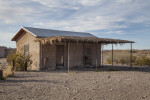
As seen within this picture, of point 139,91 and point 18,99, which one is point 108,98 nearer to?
point 139,91

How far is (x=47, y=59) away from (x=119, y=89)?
8.65 meters

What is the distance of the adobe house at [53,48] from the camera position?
560 inches

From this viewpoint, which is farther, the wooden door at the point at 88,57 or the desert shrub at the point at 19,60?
the wooden door at the point at 88,57

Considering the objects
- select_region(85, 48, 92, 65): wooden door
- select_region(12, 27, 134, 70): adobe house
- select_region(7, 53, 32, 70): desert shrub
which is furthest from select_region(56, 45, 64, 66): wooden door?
select_region(7, 53, 32, 70): desert shrub

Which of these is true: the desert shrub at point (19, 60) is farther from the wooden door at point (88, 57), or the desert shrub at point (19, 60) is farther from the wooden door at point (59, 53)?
the wooden door at point (88, 57)

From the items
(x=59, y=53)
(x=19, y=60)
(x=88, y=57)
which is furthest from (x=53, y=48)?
(x=88, y=57)

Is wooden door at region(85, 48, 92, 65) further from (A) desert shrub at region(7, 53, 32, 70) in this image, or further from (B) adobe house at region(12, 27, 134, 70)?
(A) desert shrub at region(7, 53, 32, 70)

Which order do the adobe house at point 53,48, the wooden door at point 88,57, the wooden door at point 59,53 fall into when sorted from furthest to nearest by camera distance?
1. the wooden door at point 59,53
2. the wooden door at point 88,57
3. the adobe house at point 53,48

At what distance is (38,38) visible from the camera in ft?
47.9

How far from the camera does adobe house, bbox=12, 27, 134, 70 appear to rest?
1422 cm

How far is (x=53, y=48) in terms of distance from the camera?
15547 mm

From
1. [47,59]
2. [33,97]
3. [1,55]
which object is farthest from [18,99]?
[1,55]

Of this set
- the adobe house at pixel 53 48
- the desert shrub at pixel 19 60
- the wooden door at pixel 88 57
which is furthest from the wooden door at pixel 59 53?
the desert shrub at pixel 19 60

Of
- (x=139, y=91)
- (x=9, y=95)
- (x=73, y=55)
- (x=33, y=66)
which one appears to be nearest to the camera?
(x=9, y=95)
